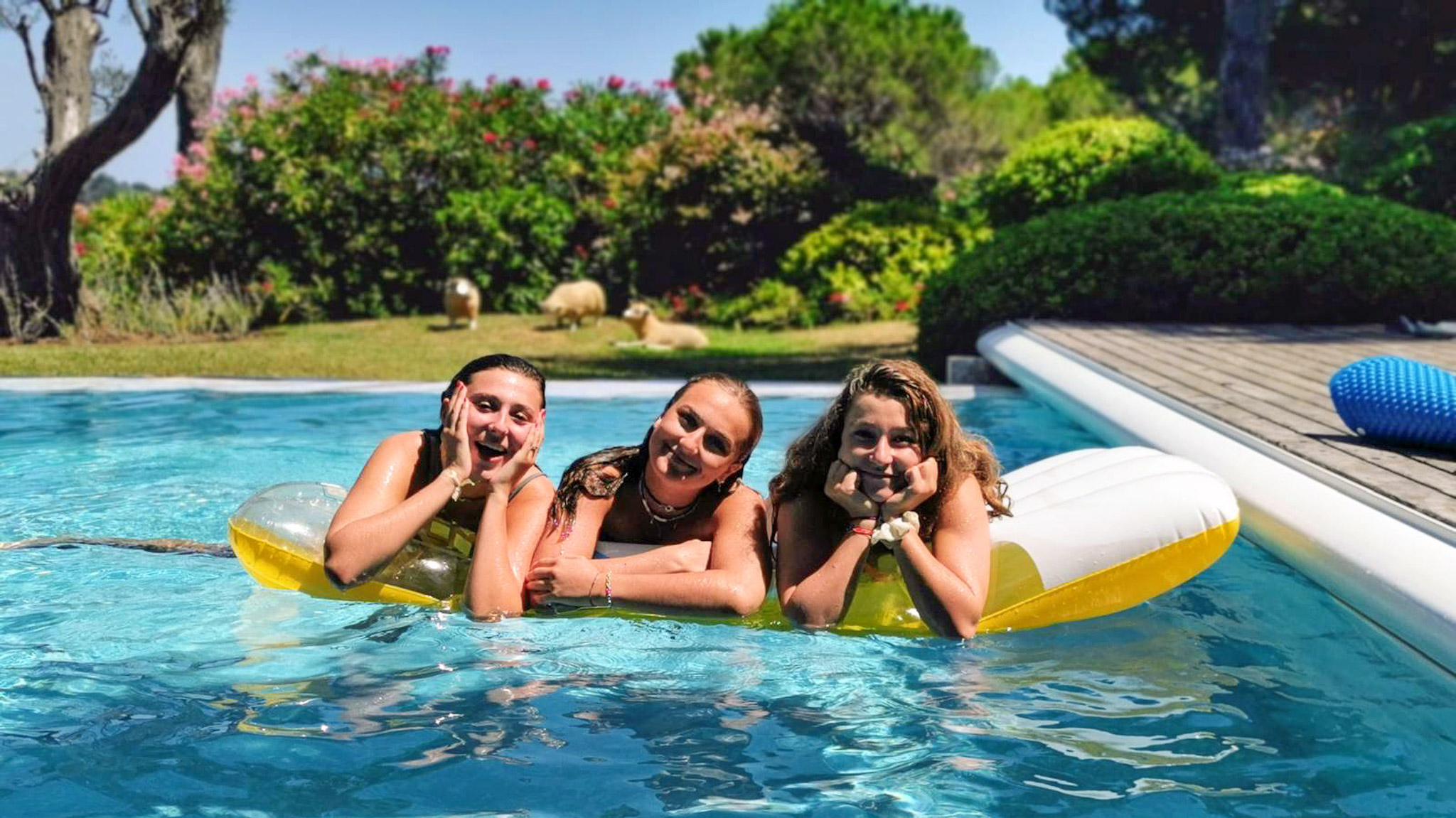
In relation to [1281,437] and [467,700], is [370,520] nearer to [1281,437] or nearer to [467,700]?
[467,700]

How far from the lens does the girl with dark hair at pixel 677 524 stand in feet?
13.4

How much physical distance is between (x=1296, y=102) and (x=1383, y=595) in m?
35.3

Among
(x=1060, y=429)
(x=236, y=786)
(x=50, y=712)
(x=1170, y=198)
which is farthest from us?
(x=1170, y=198)

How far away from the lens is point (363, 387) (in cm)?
1046

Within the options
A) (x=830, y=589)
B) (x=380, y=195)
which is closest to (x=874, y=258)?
(x=380, y=195)

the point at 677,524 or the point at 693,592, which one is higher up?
the point at 677,524

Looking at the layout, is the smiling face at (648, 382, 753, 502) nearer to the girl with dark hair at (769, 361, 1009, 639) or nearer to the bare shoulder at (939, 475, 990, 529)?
the girl with dark hair at (769, 361, 1009, 639)

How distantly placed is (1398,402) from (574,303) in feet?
38.1

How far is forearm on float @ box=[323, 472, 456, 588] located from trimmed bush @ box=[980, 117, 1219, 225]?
39.3ft

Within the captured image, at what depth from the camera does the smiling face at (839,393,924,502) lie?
3895mm

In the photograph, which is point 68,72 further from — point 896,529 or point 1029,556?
point 896,529

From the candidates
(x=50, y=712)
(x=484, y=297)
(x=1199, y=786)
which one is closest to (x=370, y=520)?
(x=50, y=712)

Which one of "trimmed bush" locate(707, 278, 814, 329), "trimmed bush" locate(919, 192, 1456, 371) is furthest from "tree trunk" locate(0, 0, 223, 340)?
"trimmed bush" locate(919, 192, 1456, 371)

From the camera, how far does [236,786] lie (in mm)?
3170
